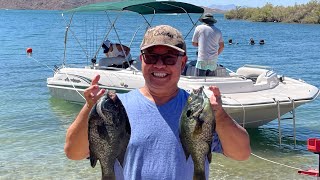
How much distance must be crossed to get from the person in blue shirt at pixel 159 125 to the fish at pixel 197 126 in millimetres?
136

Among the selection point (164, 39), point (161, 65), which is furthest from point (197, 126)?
point (164, 39)

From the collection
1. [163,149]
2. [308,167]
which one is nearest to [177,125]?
[163,149]

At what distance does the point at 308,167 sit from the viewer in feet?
30.6

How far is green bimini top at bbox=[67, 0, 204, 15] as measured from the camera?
494 inches

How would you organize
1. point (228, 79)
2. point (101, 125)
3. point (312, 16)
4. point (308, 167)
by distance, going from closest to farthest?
point (101, 125), point (308, 167), point (228, 79), point (312, 16)

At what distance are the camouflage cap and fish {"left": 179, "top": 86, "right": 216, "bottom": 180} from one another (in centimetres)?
38

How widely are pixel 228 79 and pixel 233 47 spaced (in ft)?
95.2

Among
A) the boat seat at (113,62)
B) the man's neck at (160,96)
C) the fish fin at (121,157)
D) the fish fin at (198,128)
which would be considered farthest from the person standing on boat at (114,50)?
the fish fin at (198,128)

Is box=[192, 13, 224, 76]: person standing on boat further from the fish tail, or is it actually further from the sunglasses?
the fish tail

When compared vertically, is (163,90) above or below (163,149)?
above

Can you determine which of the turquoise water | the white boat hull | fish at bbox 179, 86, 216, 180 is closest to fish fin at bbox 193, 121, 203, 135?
fish at bbox 179, 86, 216, 180

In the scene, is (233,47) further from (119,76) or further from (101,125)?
(101,125)

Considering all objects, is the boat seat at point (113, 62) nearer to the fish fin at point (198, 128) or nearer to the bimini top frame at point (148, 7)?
the bimini top frame at point (148, 7)

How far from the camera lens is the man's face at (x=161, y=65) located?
3.20 metres
